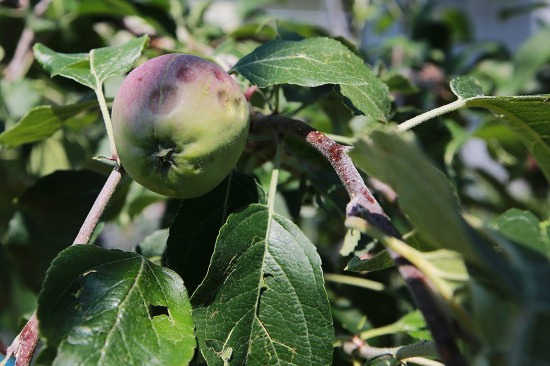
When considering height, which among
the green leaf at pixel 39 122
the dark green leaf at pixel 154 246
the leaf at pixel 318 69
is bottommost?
the dark green leaf at pixel 154 246

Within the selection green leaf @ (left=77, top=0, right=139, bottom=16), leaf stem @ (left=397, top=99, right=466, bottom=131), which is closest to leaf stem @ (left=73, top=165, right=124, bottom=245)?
leaf stem @ (left=397, top=99, right=466, bottom=131)

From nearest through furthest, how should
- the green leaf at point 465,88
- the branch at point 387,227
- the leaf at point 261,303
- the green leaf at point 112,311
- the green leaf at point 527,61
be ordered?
the branch at point 387,227, the green leaf at point 112,311, the leaf at point 261,303, the green leaf at point 465,88, the green leaf at point 527,61

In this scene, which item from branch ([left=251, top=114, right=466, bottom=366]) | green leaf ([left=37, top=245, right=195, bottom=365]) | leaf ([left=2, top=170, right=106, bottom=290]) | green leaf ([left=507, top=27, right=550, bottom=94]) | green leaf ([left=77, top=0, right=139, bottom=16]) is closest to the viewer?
branch ([left=251, top=114, right=466, bottom=366])

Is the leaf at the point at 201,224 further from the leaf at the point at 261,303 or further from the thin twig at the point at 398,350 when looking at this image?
the thin twig at the point at 398,350

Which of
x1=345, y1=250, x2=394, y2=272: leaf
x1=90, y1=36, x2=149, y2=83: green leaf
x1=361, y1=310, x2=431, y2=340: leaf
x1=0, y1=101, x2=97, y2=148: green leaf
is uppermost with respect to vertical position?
x1=345, y1=250, x2=394, y2=272: leaf

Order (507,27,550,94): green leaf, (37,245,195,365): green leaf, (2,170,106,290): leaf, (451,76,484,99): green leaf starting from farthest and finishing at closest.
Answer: (507,27,550,94): green leaf
(2,170,106,290): leaf
(451,76,484,99): green leaf
(37,245,195,365): green leaf

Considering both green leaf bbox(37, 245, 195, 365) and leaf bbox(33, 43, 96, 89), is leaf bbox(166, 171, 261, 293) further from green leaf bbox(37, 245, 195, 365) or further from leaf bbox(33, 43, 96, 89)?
leaf bbox(33, 43, 96, 89)

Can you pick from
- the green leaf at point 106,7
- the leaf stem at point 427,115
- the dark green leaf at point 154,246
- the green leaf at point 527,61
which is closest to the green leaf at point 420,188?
the leaf stem at point 427,115
